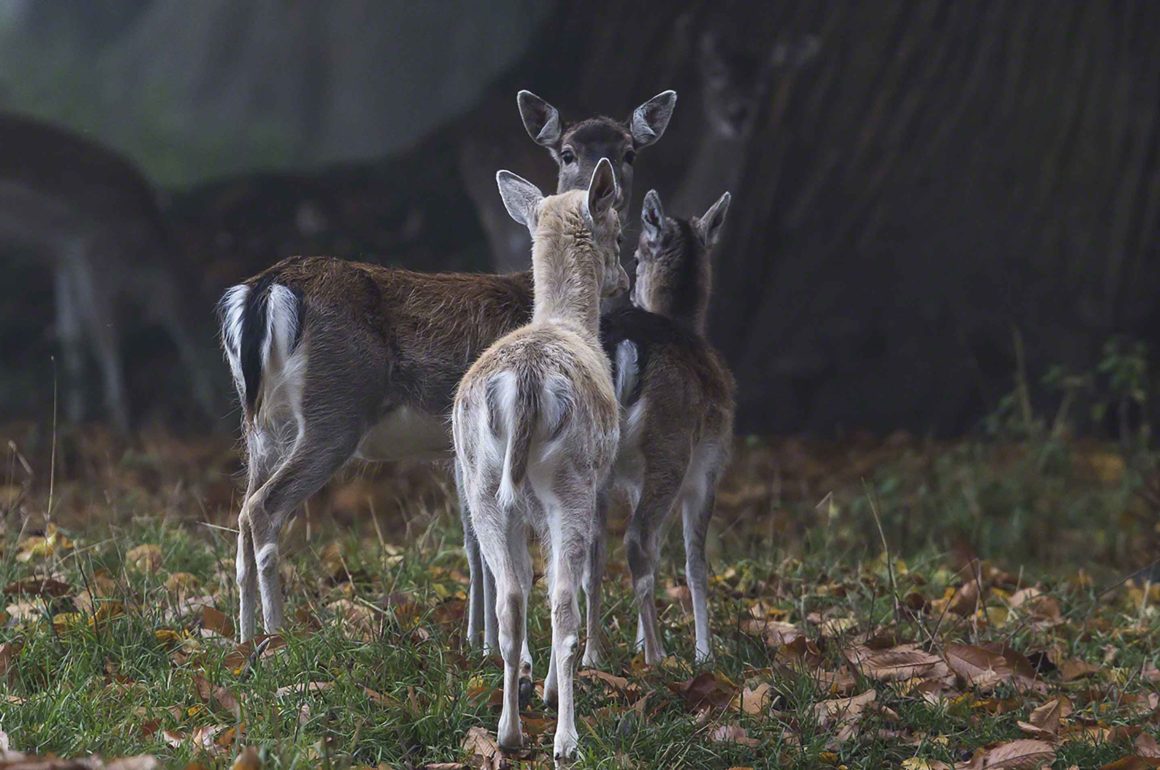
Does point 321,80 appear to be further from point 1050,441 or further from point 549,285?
point 549,285

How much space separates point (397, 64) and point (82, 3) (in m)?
2.41

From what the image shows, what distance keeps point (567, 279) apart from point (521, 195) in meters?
0.47

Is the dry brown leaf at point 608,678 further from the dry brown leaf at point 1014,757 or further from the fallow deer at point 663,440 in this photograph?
the dry brown leaf at point 1014,757

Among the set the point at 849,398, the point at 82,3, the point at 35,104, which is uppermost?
the point at 82,3

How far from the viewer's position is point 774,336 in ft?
41.9

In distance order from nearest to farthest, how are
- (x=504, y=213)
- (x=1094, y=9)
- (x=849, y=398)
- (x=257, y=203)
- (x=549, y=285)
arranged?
(x=549, y=285) → (x=504, y=213) → (x=1094, y=9) → (x=257, y=203) → (x=849, y=398)

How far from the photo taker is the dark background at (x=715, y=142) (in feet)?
36.6

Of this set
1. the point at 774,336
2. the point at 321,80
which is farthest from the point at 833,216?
the point at 321,80

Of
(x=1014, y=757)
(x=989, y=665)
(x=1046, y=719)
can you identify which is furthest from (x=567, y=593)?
(x=989, y=665)

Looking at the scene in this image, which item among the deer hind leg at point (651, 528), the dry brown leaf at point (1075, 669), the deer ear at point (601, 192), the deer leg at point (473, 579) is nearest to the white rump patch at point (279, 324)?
the deer leg at point (473, 579)

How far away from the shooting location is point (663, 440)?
17.1 feet

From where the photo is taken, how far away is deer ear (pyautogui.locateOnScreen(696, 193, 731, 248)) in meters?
6.07

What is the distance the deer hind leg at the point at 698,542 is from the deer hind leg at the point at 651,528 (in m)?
0.15

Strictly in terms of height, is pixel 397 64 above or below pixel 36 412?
above
